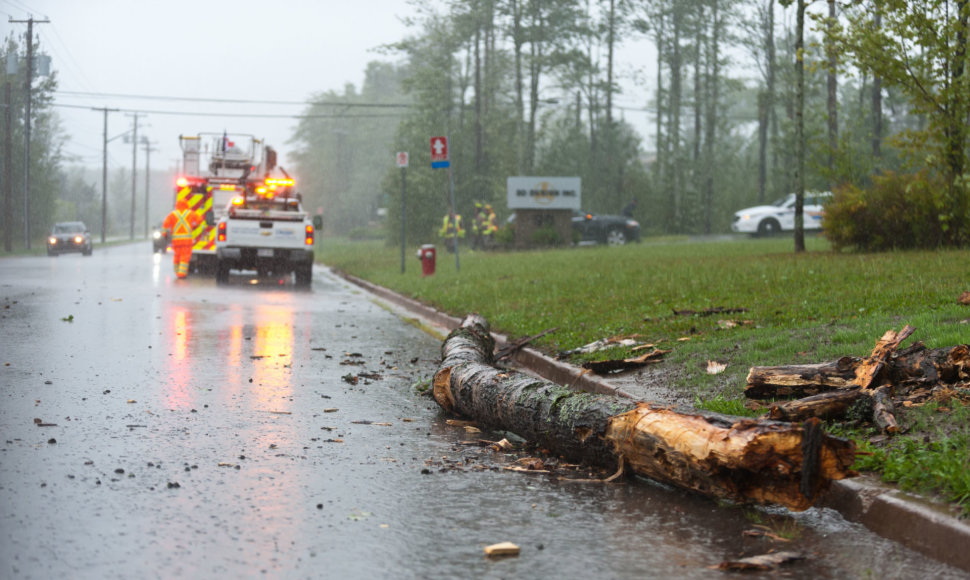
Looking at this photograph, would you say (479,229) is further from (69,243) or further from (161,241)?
(69,243)

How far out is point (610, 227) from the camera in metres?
42.2

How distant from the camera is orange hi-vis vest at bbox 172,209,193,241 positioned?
2708 cm

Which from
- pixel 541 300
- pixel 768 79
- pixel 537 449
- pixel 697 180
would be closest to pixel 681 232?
A: pixel 697 180

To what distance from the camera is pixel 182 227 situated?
27188 millimetres

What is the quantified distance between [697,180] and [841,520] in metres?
51.6

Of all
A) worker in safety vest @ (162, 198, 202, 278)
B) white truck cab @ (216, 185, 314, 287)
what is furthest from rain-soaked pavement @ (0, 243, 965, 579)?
worker in safety vest @ (162, 198, 202, 278)

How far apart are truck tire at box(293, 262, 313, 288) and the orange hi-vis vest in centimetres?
439

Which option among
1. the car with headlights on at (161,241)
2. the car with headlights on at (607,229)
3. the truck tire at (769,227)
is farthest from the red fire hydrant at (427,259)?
the car with headlights on at (161,241)

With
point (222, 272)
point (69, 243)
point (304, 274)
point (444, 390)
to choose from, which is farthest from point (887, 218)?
point (69, 243)

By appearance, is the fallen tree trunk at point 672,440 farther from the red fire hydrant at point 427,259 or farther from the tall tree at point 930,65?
the red fire hydrant at point 427,259

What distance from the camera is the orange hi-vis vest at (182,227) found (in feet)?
88.8

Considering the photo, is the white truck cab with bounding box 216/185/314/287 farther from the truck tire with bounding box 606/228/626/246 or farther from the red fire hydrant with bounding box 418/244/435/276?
the truck tire with bounding box 606/228/626/246

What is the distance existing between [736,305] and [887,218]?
8917 mm

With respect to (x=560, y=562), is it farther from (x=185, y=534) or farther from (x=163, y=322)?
(x=163, y=322)
